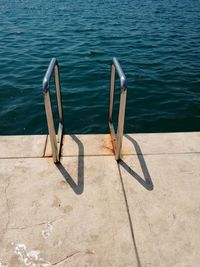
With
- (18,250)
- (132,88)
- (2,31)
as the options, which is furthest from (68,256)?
(2,31)

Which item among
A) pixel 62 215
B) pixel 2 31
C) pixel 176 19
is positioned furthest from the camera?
pixel 176 19

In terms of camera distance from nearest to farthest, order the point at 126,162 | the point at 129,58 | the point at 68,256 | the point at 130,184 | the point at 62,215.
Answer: the point at 68,256
the point at 62,215
the point at 130,184
the point at 126,162
the point at 129,58

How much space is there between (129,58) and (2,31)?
642 cm

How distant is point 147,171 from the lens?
3863 millimetres

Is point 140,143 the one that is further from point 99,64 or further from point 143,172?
point 99,64

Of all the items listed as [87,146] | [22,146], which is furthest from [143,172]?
[22,146]

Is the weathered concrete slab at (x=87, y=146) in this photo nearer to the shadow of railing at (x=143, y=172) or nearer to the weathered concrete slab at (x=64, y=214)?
the weathered concrete slab at (x=64, y=214)

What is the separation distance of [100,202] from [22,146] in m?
1.44

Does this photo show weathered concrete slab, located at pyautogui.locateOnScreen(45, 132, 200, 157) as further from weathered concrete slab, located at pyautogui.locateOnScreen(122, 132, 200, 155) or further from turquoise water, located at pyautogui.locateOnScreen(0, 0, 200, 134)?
turquoise water, located at pyautogui.locateOnScreen(0, 0, 200, 134)

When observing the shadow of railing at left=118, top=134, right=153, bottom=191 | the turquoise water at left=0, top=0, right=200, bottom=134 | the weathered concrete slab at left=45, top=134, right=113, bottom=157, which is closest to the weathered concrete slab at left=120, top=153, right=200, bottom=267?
the shadow of railing at left=118, top=134, right=153, bottom=191

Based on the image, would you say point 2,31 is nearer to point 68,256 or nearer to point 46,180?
point 46,180

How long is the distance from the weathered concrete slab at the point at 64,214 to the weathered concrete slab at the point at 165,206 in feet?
0.43

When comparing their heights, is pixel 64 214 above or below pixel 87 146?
above

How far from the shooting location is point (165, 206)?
11.1 ft
